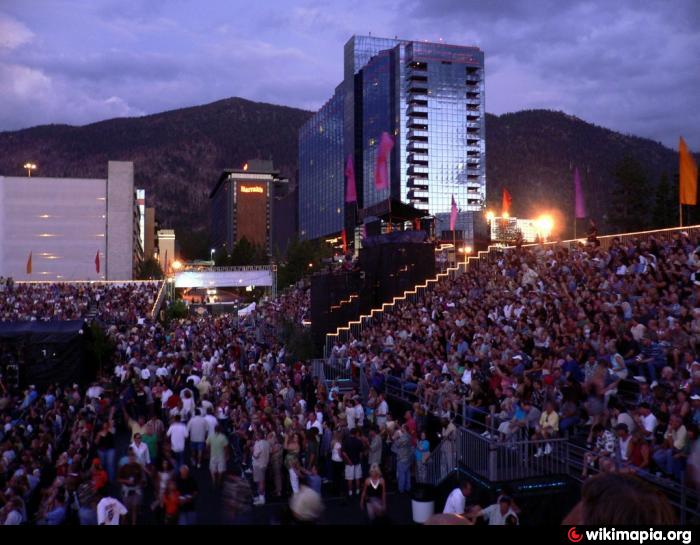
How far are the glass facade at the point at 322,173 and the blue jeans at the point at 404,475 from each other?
113393mm

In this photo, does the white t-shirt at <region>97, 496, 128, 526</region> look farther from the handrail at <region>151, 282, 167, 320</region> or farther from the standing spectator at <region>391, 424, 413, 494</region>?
the handrail at <region>151, 282, 167, 320</region>

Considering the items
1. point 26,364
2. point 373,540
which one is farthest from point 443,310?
point 373,540

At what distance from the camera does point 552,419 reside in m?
10.8

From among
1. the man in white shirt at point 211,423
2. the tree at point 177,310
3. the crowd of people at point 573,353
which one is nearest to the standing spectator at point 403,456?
the crowd of people at point 573,353

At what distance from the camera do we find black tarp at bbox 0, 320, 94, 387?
24.1m

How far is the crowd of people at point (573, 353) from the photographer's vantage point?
9.59 m

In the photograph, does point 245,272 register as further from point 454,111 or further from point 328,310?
point 454,111

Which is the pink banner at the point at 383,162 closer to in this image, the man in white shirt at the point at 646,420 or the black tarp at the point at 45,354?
the black tarp at the point at 45,354

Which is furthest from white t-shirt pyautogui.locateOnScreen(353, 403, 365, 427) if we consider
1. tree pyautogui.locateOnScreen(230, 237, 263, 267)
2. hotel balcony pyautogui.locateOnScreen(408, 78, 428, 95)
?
hotel balcony pyautogui.locateOnScreen(408, 78, 428, 95)

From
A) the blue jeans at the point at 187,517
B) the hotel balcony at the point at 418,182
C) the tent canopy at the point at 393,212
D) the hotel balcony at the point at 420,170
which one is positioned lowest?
the blue jeans at the point at 187,517

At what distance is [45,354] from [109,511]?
57.2 feet

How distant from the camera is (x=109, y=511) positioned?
8.57 m

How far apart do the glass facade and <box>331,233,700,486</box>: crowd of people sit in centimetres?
10553

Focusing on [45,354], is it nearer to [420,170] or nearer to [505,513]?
[505,513]
